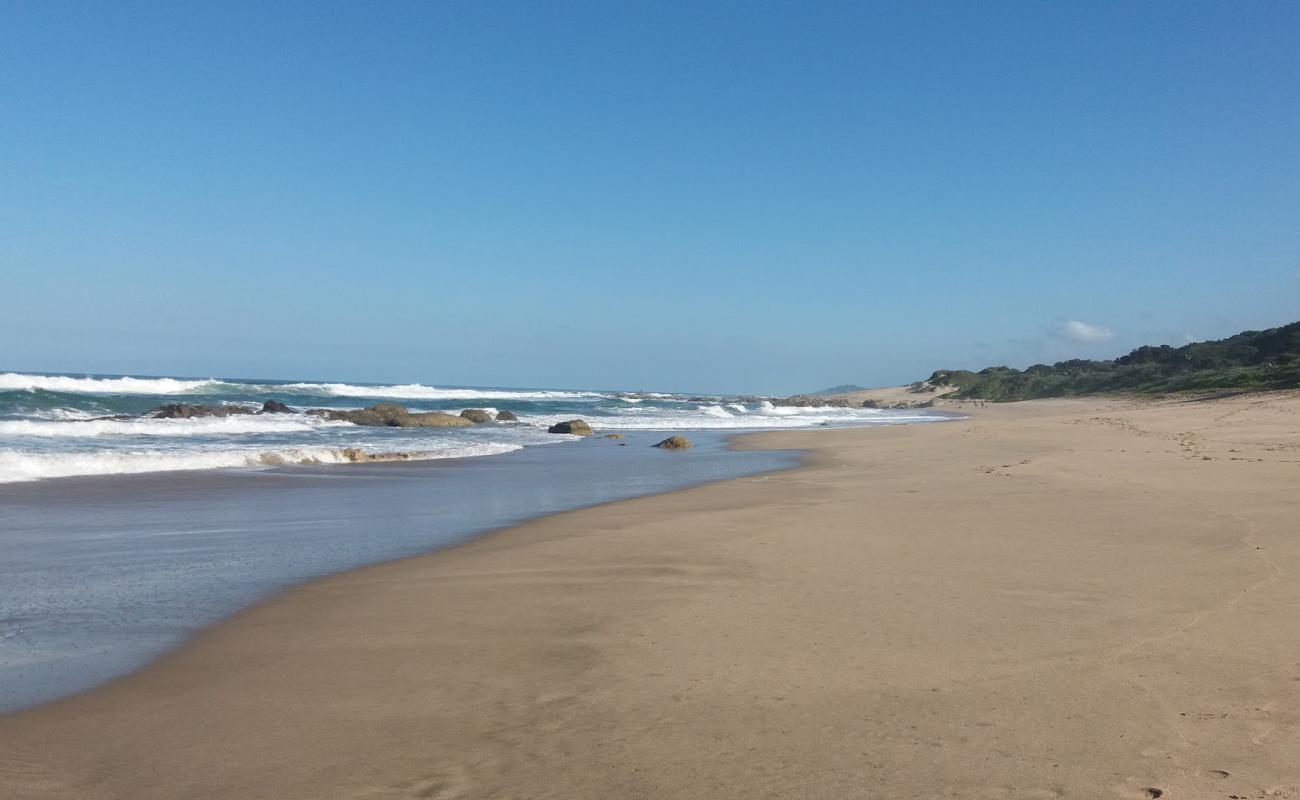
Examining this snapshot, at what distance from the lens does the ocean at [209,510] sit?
585 cm

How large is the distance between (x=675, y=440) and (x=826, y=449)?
4.36 metres

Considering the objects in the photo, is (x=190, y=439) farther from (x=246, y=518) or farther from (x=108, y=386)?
(x=108, y=386)

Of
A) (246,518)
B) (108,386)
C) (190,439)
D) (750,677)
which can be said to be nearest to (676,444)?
(190,439)

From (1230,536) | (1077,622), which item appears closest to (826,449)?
(1230,536)

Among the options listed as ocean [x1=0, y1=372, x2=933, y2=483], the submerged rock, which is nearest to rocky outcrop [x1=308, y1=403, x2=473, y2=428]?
ocean [x1=0, y1=372, x2=933, y2=483]

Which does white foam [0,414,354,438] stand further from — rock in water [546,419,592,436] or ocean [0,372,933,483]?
rock in water [546,419,592,436]

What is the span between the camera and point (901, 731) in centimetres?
367

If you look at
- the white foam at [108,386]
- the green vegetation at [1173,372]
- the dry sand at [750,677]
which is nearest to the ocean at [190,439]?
the dry sand at [750,677]

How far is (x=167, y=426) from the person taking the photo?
27.4m

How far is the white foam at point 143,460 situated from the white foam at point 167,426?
24.8ft

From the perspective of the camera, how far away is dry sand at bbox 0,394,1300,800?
3.37m

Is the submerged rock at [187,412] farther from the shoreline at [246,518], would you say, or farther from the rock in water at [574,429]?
the shoreline at [246,518]

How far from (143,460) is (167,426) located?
12459mm

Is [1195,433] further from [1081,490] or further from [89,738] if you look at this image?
[89,738]
